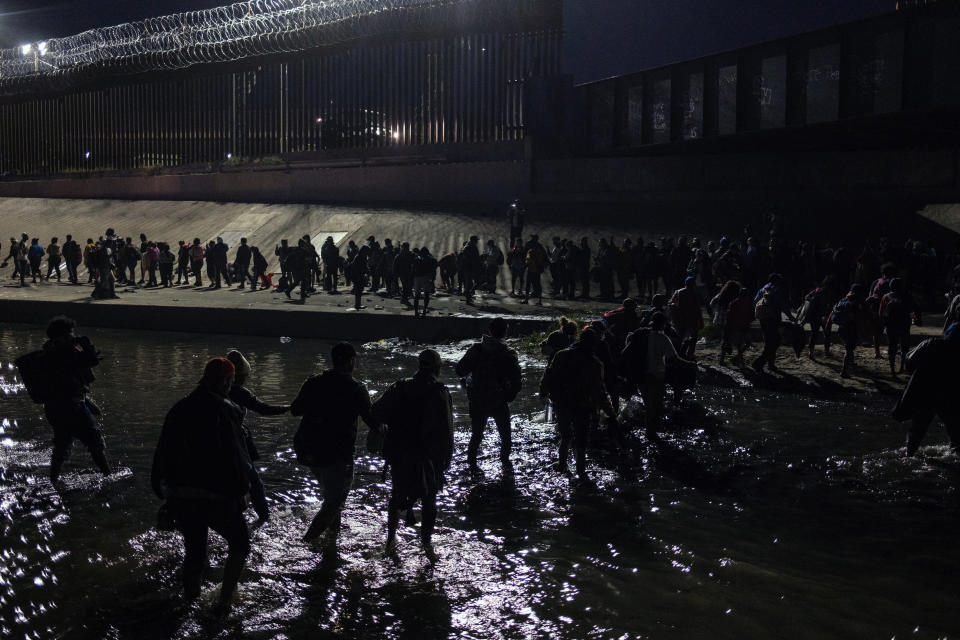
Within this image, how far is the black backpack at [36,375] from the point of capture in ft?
24.3

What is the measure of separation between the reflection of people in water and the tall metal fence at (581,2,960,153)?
14.3 meters

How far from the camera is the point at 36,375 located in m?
7.45

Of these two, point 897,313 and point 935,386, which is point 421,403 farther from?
point 897,313

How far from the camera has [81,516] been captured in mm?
7180

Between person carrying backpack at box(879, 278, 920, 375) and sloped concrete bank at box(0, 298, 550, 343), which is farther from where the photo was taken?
sloped concrete bank at box(0, 298, 550, 343)

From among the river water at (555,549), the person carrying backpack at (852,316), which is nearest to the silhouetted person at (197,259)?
the river water at (555,549)

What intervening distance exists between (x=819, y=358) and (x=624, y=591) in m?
10.00

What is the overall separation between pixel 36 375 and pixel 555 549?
4.46 m

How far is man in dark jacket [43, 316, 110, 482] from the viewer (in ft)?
24.5

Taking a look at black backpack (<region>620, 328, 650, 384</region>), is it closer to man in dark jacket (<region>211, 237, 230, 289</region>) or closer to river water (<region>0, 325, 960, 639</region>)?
river water (<region>0, 325, 960, 639</region>)

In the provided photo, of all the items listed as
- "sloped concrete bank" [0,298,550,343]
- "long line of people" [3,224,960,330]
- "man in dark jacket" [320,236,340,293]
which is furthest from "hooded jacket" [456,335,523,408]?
"man in dark jacket" [320,236,340,293]

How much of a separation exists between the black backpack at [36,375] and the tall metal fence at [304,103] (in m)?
29.0

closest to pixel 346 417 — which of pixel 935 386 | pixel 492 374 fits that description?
pixel 492 374

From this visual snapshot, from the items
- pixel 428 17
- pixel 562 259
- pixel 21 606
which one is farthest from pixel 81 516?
pixel 428 17
